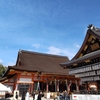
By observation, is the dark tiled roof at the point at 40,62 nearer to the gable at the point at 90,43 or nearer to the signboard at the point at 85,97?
the gable at the point at 90,43

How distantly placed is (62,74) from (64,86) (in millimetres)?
4151

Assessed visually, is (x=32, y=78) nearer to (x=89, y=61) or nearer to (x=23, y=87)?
(x=23, y=87)

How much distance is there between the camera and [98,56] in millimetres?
8945

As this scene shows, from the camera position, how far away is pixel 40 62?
28.5 metres

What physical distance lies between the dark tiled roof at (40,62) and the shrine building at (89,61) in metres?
11.7

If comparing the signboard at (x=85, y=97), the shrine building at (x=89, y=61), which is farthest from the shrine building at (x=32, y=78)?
the signboard at (x=85, y=97)

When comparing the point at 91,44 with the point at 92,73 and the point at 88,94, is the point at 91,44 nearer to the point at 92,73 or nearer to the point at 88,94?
the point at 92,73

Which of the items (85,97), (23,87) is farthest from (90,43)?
(23,87)

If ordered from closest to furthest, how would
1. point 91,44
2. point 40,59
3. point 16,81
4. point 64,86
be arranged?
point 91,44, point 16,81, point 64,86, point 40,59

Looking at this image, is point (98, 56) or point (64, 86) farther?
point (64, 86)

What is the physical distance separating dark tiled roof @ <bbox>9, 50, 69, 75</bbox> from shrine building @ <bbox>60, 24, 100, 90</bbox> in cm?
1170

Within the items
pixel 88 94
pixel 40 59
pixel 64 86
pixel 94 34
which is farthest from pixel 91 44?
pixel 40 59

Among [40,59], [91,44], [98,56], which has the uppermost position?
[40,59]

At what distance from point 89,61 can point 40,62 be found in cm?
1896
